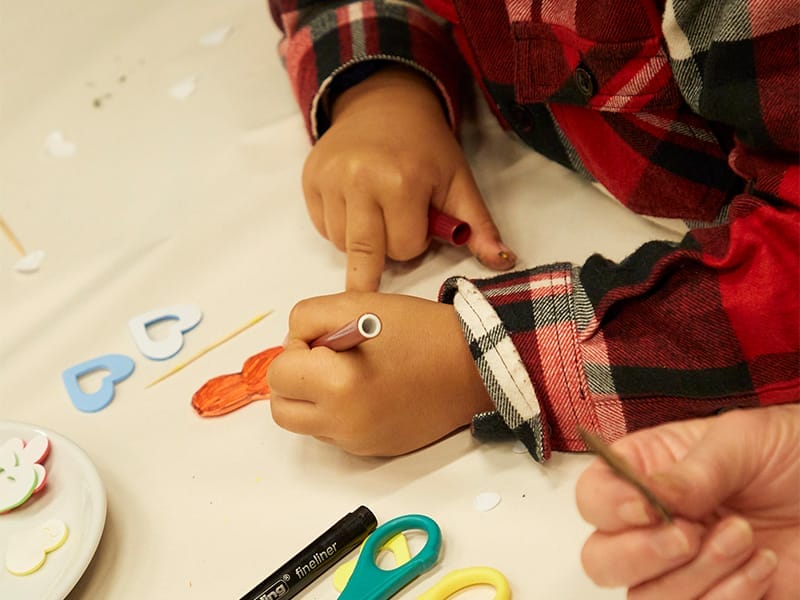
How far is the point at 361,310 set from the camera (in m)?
0.49

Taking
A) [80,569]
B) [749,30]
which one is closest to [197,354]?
[80,569]

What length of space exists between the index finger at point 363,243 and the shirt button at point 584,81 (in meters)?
0.15

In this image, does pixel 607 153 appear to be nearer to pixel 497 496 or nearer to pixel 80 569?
pixel 497 496

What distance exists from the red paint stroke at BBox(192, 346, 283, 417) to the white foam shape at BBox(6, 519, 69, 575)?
0.10 meters

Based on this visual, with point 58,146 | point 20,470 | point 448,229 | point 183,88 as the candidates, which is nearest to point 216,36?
point 183,88

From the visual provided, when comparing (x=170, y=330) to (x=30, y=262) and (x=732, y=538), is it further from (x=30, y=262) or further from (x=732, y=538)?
(x=732, y=538)

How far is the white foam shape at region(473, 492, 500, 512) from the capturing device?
444mm

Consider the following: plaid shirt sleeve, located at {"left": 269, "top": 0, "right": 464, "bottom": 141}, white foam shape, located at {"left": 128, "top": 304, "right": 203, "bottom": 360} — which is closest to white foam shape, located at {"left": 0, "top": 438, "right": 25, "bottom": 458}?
white foam shape, located at {"left": 128, "top": 304, "right": 203, "bottom": 360}

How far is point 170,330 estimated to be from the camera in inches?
23.3

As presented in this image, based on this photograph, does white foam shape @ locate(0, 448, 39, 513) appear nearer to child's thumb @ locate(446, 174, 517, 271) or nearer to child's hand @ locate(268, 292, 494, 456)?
child's hand @ locate(268, 292, 494, 456)

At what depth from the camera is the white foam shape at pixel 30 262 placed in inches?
26.0

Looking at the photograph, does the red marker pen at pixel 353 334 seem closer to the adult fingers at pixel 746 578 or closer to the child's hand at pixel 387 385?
the child's hand at pixel 387 385

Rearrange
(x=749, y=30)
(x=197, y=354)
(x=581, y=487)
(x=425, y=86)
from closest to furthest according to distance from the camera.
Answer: (x=581, y=487), (x=749, y=30), (x=197, y=354), (x=425, y=86)

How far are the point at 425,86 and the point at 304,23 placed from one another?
119mm
